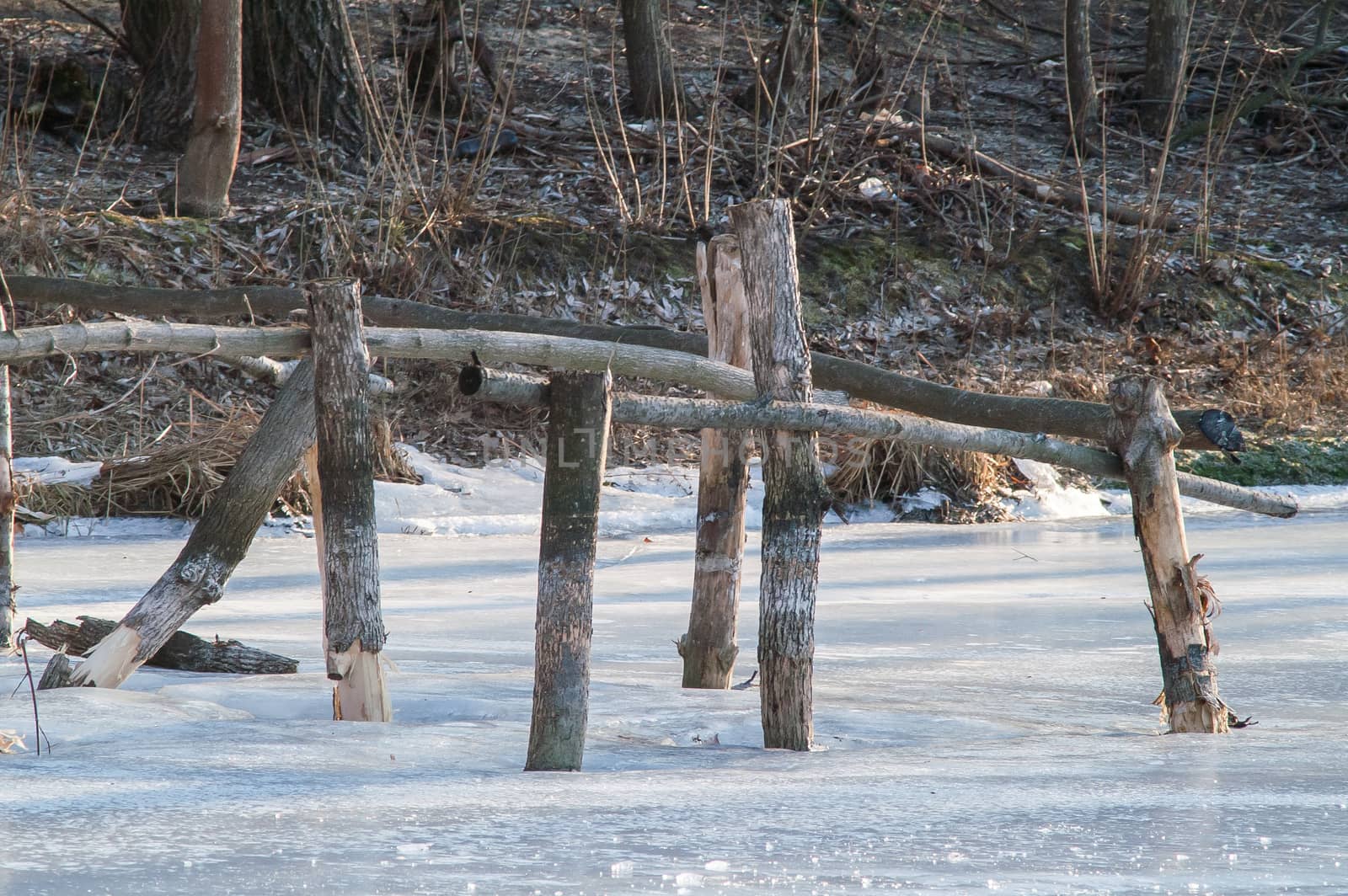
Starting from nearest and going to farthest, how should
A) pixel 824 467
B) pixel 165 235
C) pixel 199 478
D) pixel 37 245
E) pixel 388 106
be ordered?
pixel 199 478 < pixel 824 467 < pixel 37 245 < pixel 165 235 < pixel 388 106

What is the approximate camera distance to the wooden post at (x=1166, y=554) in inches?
134

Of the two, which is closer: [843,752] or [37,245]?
[843,752]

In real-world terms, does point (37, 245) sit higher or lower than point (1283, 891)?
higher

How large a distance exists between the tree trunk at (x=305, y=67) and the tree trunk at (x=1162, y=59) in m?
7.18

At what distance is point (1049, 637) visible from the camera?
4809 mm

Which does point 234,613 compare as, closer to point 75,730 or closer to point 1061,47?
point 75,730

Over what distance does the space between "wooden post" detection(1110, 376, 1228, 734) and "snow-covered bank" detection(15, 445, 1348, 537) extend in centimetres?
398

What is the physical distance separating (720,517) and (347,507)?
136cm

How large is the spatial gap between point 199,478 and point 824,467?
3288 millimetres

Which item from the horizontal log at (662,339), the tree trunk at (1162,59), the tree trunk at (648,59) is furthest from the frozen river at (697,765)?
the tree trunk at (1162,59)

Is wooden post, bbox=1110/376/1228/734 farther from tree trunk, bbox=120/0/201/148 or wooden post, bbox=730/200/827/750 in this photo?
tree trunk, bbox=120/0/201/148

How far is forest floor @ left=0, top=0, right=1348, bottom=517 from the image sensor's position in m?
9.30

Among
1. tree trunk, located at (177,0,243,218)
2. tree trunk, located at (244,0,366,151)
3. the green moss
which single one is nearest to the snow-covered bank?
the green moss

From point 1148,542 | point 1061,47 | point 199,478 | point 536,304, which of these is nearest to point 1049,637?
point 1148,542
